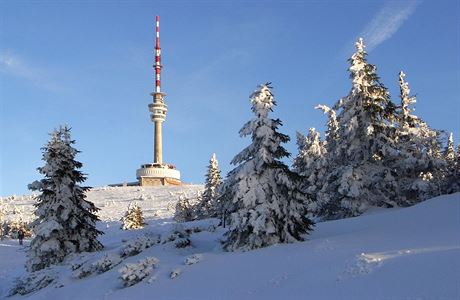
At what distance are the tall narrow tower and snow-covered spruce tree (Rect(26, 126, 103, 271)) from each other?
114013 millimetres

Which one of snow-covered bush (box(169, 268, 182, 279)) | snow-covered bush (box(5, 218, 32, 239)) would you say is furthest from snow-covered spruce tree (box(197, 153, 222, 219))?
snow-covered bush (box(169, 268, 182, 279))

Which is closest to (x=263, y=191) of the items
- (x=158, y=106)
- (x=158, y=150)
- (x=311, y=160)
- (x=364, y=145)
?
(x=364, y=145)

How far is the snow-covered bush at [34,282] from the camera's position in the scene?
81.1 feet

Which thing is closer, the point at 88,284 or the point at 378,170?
the point at 88,284

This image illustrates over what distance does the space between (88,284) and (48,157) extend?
10.8 meters

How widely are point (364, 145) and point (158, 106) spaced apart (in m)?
144

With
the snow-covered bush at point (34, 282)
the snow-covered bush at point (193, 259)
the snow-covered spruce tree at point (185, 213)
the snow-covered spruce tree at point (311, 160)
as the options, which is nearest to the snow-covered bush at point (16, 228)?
the snow-covered spruce tree at point (185, 213)

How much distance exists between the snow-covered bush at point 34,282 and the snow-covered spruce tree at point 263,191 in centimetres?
935

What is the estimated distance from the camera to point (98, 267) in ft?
78.5

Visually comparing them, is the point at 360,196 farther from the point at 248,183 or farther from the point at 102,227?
the point at 102,227

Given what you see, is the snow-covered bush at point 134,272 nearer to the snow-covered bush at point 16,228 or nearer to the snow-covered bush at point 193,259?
the snow-covered bush at point 193,259

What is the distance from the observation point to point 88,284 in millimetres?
22094

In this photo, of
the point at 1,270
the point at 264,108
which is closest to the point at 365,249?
the point at 264,108

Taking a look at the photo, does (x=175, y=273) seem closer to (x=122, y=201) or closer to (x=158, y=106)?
(x=122, y=201)
